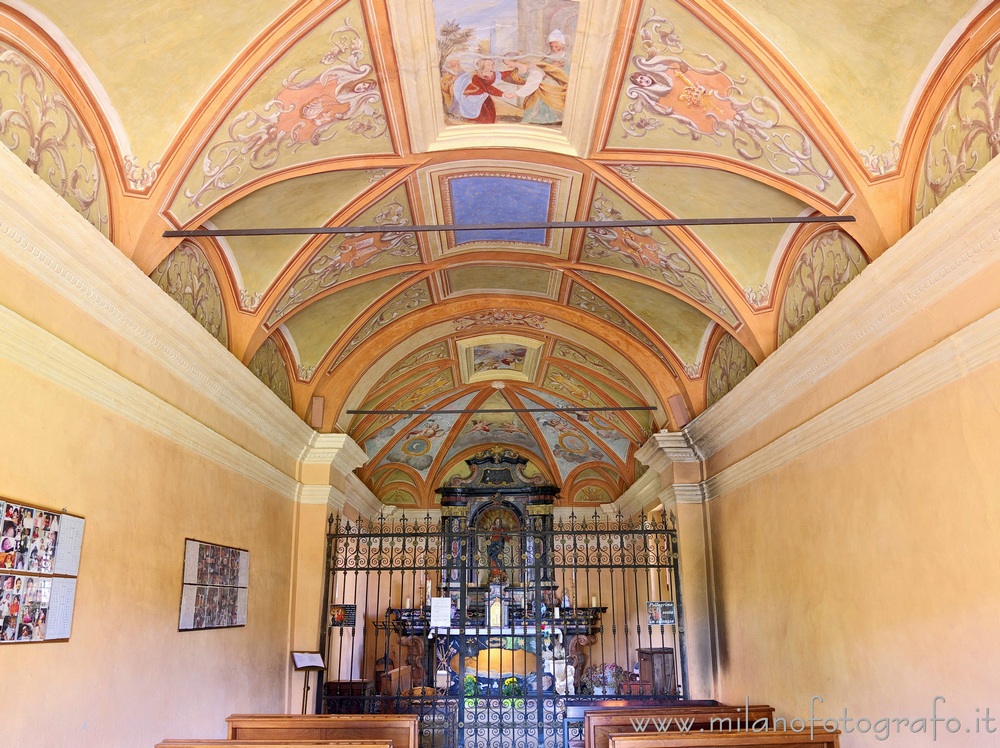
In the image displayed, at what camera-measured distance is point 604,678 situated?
12469 millimetres

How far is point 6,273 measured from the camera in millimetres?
4391

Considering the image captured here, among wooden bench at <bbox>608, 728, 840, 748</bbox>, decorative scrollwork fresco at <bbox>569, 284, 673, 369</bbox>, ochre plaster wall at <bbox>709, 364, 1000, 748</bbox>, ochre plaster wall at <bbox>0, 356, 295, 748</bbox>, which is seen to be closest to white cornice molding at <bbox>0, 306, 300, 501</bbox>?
ochre plaster wall at <bbox>0, 356, 295, 748</bbox>

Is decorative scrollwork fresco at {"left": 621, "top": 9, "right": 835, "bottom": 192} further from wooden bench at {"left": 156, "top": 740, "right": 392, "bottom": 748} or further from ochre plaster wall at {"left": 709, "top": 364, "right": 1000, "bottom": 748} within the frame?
wooden bench at {"left": 156, "top": 740, "right": 392, "bottom": 748}

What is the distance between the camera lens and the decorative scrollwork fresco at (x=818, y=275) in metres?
6.59

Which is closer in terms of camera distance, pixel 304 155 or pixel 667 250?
pixel 304 155

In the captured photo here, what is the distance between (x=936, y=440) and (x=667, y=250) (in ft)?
13.1

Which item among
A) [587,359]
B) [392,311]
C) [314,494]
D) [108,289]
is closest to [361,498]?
[314,494]

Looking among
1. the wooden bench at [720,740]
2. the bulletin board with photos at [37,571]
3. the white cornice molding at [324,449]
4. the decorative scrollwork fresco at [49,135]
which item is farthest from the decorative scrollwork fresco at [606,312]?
the bulletin board with photos at [37,571]

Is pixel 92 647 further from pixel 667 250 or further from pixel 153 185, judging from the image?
pixel 667 250

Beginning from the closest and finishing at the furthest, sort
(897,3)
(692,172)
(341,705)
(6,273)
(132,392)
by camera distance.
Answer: (6,273), (897,3), (132,392), (692,172), (341,705)

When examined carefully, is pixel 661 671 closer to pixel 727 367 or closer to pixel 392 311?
pixel 727 367

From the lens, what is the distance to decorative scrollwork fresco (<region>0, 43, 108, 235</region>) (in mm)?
4527

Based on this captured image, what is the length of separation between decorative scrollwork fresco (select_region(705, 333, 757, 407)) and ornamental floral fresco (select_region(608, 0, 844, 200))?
3.05m

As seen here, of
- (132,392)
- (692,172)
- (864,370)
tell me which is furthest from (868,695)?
(132,392)
